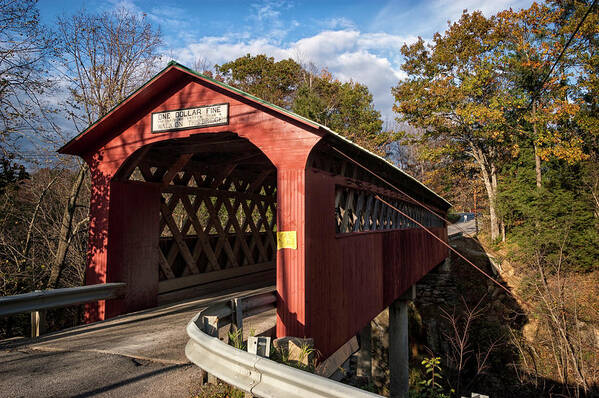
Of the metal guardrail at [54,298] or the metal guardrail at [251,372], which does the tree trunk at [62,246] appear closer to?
Answer: the metal guardrail at [54,298]

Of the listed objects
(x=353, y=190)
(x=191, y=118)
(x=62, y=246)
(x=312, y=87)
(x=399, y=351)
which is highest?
(x=312, y=87)

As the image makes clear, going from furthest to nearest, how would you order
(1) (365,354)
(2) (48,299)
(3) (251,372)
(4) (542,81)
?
(4) (542,81) → (1) (365,354) → (2) (48,299) → (3) (251,372)

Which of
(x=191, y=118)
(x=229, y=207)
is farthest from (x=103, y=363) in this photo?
(x=229, y=207)

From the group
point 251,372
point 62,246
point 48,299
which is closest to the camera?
point 251,372

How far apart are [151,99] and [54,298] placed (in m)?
3.10


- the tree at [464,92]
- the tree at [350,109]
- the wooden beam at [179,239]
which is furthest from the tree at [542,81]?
the wooden beam at [179,239]

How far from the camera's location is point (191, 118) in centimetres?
539

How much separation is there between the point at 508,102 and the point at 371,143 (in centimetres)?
1050

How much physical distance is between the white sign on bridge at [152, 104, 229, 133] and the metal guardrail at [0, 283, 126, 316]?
8.23 ft

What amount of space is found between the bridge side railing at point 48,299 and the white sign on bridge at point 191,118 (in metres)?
2.52

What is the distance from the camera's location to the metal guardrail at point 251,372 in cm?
194

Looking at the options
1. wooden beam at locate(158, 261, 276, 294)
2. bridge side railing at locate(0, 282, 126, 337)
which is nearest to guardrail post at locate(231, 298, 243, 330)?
bridge side railing at locate(0, 282, 126, 337)

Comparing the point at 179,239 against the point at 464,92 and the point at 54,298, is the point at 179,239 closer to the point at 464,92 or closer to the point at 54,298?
the point at 54,298

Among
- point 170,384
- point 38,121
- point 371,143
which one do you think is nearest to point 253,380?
point 170,384
